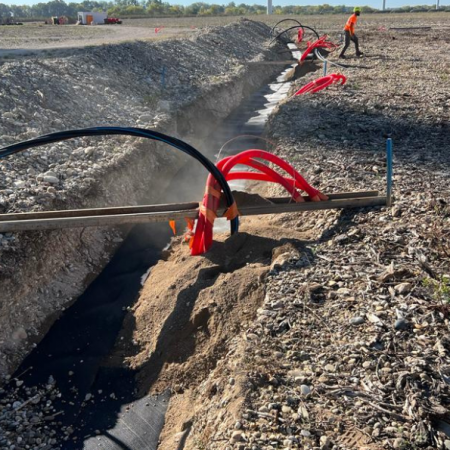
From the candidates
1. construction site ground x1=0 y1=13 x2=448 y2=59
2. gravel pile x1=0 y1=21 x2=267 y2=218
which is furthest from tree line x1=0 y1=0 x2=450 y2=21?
gravel pile x1=0 y1=21 x2=267 y2=218

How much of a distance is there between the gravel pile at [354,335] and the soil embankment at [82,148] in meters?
3.15

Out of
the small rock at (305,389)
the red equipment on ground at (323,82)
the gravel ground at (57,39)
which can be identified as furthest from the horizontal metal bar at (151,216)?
the gravel ground at (57,39)

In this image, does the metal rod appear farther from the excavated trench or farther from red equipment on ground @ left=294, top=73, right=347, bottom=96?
red equipment on ground @ left=294, top=73, right=347, bottom=96

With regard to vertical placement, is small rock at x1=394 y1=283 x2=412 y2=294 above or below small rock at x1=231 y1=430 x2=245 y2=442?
above

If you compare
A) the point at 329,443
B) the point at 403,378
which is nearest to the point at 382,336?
the point at 403,378

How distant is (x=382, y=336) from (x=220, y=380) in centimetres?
166

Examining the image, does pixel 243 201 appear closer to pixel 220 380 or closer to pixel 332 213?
pixel 332 213

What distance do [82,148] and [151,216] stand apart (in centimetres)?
437

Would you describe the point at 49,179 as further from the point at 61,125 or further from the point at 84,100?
the point at 84,100

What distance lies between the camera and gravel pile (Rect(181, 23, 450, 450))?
12.9 ft

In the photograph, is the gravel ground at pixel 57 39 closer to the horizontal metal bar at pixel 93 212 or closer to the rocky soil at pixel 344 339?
the horizontal metal bar at pixel 93 212

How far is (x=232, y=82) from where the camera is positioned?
60.2ft

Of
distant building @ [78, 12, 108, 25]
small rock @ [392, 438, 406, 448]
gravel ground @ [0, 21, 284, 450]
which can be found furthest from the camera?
distant building @ [78, 12, 108, 25]

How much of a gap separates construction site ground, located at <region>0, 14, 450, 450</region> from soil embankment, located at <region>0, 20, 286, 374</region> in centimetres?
121
